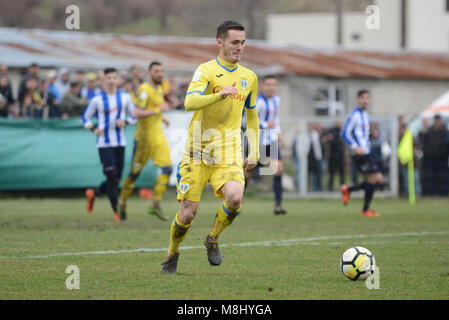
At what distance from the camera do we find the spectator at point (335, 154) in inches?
858

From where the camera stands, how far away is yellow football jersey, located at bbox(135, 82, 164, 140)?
13.9 m

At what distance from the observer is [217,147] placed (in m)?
7.86

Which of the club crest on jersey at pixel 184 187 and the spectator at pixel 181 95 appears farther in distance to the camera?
the spectator at pixel 181 95

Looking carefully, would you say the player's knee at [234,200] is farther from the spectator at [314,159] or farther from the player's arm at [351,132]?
the spectator at [314,159]

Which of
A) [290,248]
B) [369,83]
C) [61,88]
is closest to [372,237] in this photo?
[290,248]

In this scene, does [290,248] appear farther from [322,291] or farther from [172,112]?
[172,112]

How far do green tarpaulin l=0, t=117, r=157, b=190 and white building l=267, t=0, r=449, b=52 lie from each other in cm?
3321

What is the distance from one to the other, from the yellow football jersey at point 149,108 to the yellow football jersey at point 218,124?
19.8 ft

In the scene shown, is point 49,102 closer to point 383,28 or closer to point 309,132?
point 309,132

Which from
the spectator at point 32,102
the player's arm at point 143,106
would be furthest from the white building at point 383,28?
the player's arm at point 143,106

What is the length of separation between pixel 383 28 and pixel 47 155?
161 feet

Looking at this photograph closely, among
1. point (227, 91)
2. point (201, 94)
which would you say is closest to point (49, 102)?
point (201, 94)

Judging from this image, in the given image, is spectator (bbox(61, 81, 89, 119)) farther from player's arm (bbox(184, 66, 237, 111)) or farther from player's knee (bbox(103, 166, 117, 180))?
player's arm (bbox(184, 66, 237, 111))
